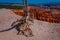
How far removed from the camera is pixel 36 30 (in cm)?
287

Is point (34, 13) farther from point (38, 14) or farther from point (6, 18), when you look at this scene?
point (6, 18)

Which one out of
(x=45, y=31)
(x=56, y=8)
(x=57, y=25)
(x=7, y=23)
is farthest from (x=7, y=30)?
(x=56, y=8)

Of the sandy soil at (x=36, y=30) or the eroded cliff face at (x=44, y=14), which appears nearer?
the sandy soil at (x=36, y=30)

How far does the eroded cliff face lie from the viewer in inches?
129

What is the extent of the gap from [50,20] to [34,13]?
285mm

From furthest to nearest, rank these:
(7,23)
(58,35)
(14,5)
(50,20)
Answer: (14,5)
(50,20)
(7,23)
(58,35)

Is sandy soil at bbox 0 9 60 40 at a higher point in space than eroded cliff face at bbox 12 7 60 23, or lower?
lower

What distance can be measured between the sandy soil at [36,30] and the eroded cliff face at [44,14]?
0.16m

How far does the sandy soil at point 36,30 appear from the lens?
2.70m

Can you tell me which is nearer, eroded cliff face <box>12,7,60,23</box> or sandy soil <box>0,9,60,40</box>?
sandy soil <box>0,9,60,40</box>

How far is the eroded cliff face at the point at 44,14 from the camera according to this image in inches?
129

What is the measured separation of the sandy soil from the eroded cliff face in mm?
160

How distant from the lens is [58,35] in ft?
9.07

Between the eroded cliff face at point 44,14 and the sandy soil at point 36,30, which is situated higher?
the eroded cliff face at point 44,14
